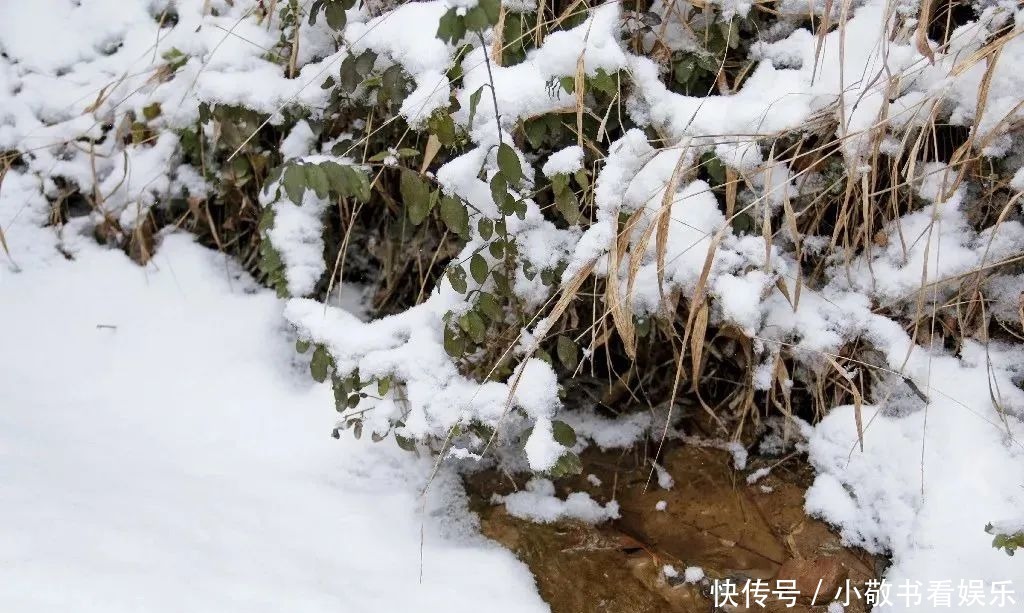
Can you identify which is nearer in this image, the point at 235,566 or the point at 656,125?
the point at 235,566

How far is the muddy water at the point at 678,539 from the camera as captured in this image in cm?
129

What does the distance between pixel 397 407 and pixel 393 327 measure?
0.56 ft

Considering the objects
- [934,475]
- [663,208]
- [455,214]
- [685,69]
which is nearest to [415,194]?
[455,214]

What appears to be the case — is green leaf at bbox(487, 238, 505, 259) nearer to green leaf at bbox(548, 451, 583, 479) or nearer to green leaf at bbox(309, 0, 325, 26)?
green leaf at bbox(548, 451, 583, 479)

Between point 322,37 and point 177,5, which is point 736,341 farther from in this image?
point 177,5

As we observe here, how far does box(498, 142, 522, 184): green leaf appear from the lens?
114 cm

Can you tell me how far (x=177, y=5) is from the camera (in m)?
1.96

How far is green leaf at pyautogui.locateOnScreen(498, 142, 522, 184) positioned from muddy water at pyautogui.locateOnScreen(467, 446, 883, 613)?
639 millimetres

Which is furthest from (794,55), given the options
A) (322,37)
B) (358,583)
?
(358,583)

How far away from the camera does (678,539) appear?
1406 mm

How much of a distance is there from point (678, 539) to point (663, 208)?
62 centimetres

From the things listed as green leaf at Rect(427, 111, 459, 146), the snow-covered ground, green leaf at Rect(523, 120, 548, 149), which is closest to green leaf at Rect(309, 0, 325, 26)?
green leaf at Rect(427, 111, 459, 146)

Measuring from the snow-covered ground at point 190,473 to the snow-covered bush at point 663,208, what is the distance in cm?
16

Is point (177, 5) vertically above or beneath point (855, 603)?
above
